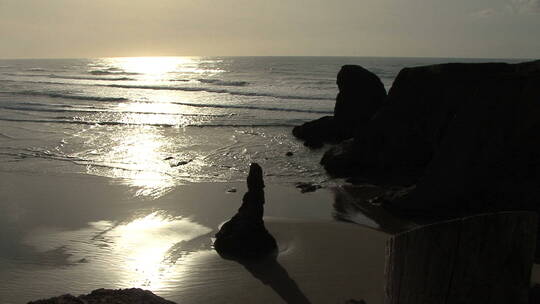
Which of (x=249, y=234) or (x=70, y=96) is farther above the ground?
(x=70, y=96)

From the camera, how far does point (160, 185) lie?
1471 centimetres

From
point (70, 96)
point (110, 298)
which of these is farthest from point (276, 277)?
point (70, 96)

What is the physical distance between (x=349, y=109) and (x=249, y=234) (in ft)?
52.1

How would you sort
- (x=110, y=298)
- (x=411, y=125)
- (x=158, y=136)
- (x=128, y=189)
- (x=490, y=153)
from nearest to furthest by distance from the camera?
(x=110, y=298) → (x=490, y=153) → (x=128, y=189) → (x=411, y=125) → (x=158, y=136)

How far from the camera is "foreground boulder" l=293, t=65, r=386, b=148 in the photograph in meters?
23.6

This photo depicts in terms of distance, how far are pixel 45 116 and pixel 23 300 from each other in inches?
992

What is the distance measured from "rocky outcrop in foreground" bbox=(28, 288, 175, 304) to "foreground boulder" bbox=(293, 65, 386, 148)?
60.5 ft

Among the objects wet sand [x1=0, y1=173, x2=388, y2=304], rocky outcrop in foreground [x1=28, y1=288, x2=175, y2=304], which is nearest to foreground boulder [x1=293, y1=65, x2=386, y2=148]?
wet sand [x1=0, y1=173, x2=388, y2=304]

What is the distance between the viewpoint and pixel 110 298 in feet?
15.1

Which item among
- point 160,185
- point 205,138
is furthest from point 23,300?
point 205,138

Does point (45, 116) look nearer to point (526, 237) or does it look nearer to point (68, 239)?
point (68, 239)

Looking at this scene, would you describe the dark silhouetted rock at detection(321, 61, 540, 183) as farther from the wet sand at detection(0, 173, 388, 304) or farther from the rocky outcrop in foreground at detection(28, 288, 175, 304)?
the rocky outcrop in foreground at detection(28, 288, 175, 304)

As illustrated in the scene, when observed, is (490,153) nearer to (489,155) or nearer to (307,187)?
(489,155)

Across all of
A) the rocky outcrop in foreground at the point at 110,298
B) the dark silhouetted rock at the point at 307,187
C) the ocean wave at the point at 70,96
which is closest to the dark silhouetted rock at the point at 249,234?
the rocky outcrop in foreground at the point at 110,298
